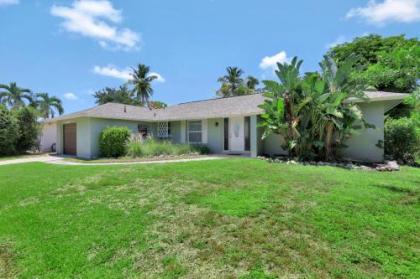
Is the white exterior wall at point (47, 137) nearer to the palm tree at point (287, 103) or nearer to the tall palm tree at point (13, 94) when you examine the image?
the tall palm tree at point (13, 94)

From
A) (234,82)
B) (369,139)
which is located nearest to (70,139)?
(369,139)

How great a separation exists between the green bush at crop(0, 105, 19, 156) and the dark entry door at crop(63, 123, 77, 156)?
3783 mm

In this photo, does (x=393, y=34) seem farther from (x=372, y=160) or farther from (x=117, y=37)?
(x=117, y=37)

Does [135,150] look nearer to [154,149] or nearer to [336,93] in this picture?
[154,149]

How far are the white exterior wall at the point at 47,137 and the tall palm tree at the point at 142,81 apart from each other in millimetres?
18062

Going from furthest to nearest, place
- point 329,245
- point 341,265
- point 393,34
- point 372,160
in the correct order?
point 393,34 → point 372,160 → point 329,245 → point 341,265

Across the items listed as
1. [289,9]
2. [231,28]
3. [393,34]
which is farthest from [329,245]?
[393,34]

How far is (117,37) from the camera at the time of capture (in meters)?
19.0

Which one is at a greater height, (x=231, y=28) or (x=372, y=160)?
(x=231, y=28)

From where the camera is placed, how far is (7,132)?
1912cm

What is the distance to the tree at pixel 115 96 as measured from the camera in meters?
46.6

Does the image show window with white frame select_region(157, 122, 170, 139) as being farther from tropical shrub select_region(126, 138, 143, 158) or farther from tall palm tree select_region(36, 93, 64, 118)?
tall palm tree select_region(36, 93, 64, 118)

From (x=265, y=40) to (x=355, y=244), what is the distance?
1649 cm

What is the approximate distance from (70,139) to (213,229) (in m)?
18.1
